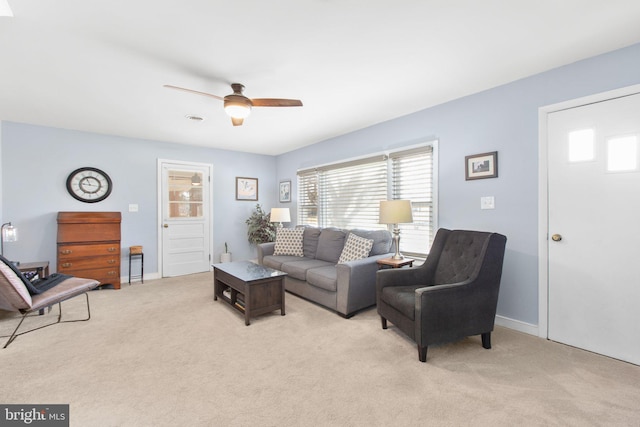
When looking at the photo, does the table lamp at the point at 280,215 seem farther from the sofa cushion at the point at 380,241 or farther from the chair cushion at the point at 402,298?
the chair cushion at the point at 402,298

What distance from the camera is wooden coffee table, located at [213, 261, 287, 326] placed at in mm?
2918

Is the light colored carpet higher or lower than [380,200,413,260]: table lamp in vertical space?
lower

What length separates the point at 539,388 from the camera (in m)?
1.84

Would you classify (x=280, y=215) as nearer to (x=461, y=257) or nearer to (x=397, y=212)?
(x=397, y=212)

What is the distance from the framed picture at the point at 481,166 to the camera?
2.85m

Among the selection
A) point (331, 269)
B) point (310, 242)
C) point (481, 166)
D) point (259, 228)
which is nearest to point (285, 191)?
point (259, 228)

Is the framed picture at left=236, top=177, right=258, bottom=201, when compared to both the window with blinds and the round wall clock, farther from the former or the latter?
the round wall clock

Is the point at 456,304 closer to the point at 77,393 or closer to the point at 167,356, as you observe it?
the point at 167,356

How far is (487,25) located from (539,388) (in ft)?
7.99

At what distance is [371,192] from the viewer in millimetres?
4211

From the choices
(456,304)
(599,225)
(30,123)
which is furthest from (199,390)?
(30,123)

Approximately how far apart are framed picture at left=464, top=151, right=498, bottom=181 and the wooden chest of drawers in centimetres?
483

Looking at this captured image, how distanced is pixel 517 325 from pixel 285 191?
14.8 feet

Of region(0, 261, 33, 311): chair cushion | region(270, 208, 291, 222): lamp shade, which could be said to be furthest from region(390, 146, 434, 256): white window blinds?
region(0, 261, 33, 311): chair cushion
